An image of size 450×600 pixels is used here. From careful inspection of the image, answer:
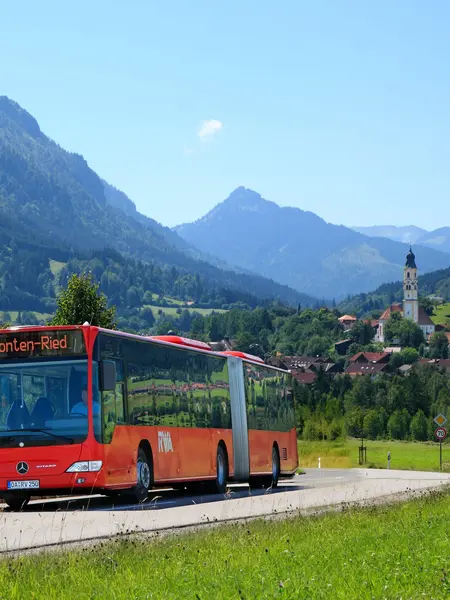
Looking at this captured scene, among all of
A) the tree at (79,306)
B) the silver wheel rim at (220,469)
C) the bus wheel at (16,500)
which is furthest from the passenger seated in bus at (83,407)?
the tree at (79,306)

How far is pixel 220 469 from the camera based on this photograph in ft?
89.4

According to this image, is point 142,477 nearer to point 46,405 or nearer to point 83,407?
point 83,407

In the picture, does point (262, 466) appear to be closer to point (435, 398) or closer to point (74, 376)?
point (74, 376)

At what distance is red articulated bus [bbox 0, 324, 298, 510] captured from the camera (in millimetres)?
19938

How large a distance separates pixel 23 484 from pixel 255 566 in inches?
408

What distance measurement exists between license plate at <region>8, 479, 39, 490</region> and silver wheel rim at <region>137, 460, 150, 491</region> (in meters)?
2.31

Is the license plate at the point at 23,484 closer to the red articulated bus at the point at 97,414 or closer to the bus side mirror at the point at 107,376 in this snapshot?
the red articulated bus at the point at 97,414

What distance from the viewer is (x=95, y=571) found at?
10492mm

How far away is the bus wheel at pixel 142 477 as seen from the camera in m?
21.6

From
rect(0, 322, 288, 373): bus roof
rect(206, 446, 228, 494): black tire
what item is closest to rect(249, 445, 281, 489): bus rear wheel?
rect(0, 322, 288, 373): bus roof

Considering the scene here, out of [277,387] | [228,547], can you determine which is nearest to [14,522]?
[228,547]

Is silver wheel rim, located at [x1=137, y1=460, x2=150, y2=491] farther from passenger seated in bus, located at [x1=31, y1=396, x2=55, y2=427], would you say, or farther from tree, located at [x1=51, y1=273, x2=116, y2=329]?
Result: tree, located at [x1=51, y1=273, x2=116, y2=329]

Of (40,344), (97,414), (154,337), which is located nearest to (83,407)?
(97,414)

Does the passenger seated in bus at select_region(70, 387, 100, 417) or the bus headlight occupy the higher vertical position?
the passenger seated in bus at select_region(70, 387, 100, 417)
